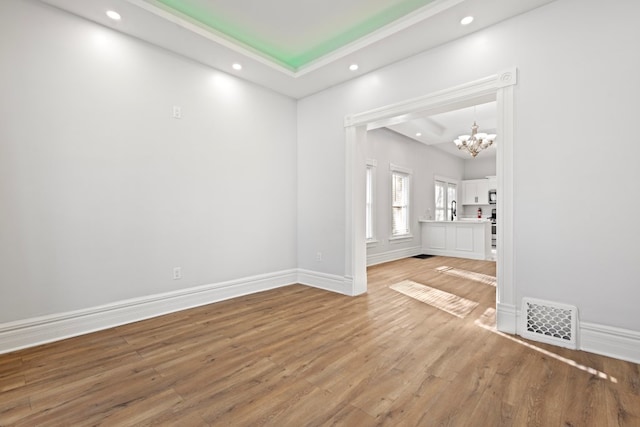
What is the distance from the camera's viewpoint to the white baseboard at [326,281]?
13.6ft

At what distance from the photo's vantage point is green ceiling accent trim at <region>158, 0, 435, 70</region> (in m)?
2.99

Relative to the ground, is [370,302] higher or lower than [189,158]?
lower

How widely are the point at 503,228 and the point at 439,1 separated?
2208 millimetres

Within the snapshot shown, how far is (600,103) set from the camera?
2359mm

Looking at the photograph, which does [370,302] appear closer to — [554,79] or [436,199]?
[554,79]

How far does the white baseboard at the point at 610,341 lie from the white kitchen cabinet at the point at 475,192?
8706mm

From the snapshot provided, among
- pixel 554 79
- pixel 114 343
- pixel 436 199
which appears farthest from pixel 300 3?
pixel 436 199

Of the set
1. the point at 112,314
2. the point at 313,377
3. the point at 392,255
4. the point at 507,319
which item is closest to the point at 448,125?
the point at 392,255

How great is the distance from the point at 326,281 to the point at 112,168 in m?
3.01

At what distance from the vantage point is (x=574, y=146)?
246 centimetres

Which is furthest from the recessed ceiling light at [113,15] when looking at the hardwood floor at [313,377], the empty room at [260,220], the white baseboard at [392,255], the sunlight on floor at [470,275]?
the sunlight on floor at [470,275]

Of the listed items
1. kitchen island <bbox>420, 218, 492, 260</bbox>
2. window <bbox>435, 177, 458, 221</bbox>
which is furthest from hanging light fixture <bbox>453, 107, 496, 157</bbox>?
window <bbox>435, 177, 458, 221</bbox>

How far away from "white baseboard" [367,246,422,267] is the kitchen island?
0.43 m

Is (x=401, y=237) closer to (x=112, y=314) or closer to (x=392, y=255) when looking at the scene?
(x=392, y=255)
